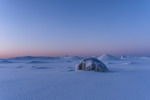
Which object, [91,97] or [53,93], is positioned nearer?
[91,97]

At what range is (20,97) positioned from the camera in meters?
2.89

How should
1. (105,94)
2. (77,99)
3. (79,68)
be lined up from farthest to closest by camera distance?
(79,68) < (105,94) < (77,99)

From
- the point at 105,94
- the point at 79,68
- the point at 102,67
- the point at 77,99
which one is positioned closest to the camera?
the point at 77,99

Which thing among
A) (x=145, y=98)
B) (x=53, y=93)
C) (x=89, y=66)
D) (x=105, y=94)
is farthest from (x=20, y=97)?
(x=89, y=66)

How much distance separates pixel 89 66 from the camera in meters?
7.36

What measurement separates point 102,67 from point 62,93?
4.55 meters

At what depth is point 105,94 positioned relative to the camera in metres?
3.05

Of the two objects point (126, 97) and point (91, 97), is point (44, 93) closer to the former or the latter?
point (91, 97)

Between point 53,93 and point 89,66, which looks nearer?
point 53,93

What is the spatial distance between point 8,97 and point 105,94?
2340 mm

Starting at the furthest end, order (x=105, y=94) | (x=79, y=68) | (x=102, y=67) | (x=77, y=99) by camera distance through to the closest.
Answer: (x=79, y=68), (x=102, y=67), (x=105, y=94), (x=77, y=99)

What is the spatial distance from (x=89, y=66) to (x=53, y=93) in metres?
4.45

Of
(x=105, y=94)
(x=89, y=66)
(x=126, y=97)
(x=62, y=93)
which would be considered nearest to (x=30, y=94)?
(x=62, y=93)

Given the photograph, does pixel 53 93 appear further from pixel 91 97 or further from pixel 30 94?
pixel 91 97
